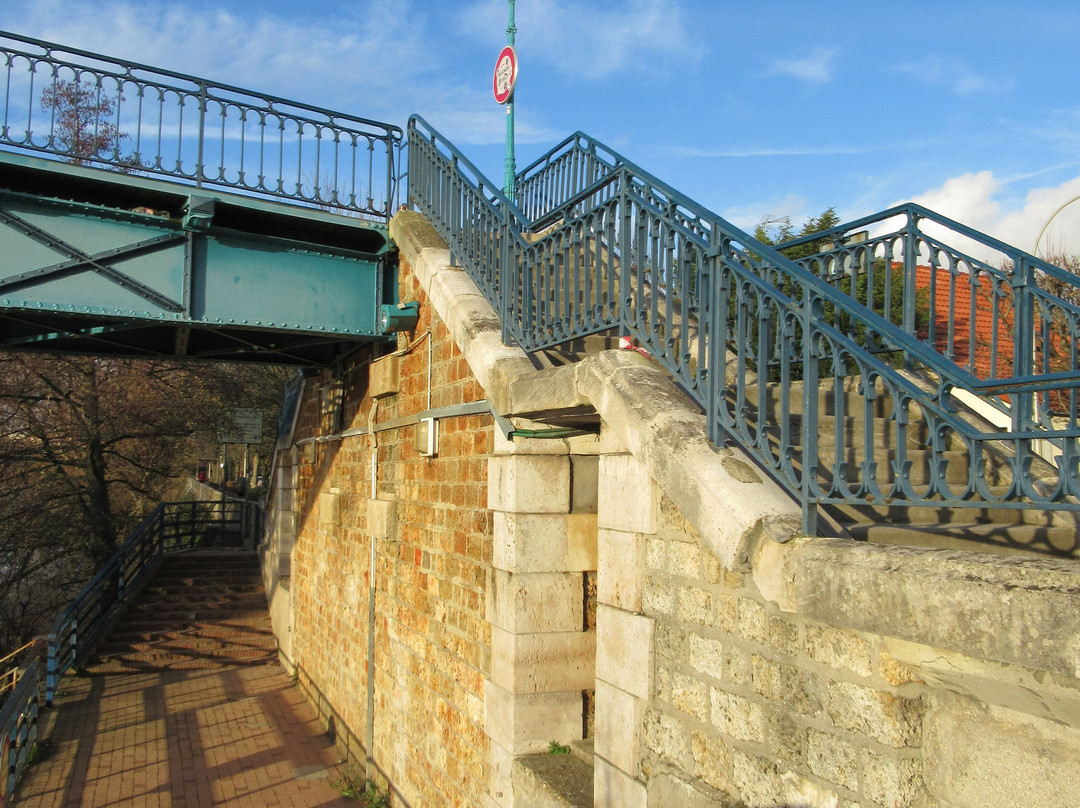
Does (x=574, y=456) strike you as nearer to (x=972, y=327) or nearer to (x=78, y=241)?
(x=972, y=327)

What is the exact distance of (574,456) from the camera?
5.32 m

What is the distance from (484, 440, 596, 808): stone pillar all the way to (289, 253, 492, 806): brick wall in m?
0.35

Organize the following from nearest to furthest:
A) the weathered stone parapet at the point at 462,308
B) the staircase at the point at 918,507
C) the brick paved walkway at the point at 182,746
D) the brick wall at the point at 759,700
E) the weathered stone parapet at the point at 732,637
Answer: the weathered stone parapet at the point at 732,637
the brick wall at the point at 759,700
the staircase at the point at 918,507
the weathered stone parapet at the point at 462,308
the brick paved walkway at the point at 182,746

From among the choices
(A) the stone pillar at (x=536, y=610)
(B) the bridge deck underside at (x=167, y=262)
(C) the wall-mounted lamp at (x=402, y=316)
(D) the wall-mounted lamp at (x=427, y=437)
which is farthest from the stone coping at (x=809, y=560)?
(B) the bridge deck underside at (x=167, y=262)

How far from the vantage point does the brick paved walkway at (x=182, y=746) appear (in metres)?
8.16

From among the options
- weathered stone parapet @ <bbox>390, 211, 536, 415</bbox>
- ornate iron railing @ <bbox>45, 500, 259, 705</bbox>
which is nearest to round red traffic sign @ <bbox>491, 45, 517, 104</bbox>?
weathered stone parapet @ <bbox>390, 211, 536, 415</bbox>

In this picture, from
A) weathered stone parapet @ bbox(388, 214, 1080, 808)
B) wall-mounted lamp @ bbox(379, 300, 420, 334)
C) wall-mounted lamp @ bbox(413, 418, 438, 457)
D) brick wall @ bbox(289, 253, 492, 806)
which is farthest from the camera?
wall-mounted lamp @ bbox(379, 300, 420, 334)

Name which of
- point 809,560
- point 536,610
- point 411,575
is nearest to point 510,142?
point 411,575

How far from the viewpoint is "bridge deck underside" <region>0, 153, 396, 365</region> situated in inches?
255

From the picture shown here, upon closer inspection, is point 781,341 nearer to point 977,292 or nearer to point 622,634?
point 622,634

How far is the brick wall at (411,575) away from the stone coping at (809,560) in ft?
4.62

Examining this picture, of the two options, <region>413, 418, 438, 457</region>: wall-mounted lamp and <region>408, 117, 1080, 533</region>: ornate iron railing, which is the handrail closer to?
<region>413, 418, 438, 457</region>: wall-mounted lamp

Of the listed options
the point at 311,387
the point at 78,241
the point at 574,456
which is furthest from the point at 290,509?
the point at 574,456

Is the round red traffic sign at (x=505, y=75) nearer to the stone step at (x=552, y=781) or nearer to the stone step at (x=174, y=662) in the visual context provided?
the stone step at (x=552, y=781)
